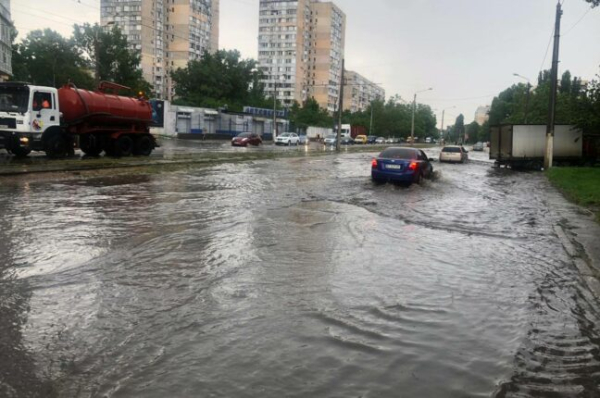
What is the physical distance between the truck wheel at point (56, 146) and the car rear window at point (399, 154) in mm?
13797

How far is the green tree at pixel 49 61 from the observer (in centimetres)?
6556

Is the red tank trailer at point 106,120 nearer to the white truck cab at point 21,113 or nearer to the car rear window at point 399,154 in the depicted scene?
the white truck cab at point 21,113

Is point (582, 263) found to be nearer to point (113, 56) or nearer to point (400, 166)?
point (400, 166)

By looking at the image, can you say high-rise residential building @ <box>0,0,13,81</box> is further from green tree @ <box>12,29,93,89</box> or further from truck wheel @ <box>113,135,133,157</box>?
truck wheel @ <box>113,135,133,157</box>

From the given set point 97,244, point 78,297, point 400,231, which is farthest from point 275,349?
point 400,231

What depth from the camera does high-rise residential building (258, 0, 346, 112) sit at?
13550 centimetres

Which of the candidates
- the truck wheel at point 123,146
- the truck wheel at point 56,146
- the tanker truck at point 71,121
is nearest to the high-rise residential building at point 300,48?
the tanker truck at point 71,121

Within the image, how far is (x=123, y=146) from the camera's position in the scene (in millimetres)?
25734

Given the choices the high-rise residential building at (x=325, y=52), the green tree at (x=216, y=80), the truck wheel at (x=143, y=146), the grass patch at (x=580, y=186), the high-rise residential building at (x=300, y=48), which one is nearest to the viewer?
the grass patch at (x=580, y=186)

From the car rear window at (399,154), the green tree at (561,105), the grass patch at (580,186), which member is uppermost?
the green tree at (561,105)

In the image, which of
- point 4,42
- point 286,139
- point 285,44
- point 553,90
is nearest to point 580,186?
point 553,90

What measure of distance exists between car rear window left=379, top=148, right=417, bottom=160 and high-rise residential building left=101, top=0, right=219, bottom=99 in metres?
103

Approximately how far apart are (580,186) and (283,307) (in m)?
17.5

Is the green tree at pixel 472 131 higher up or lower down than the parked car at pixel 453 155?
higher up
